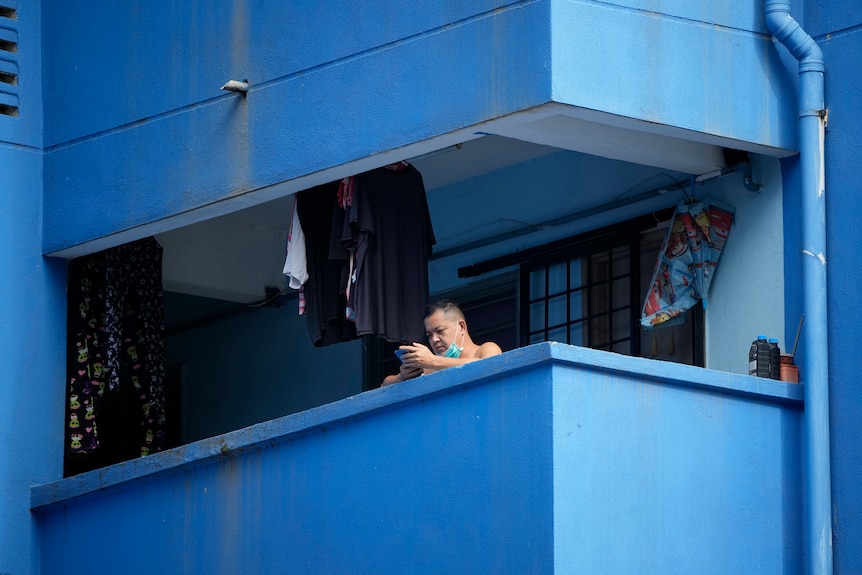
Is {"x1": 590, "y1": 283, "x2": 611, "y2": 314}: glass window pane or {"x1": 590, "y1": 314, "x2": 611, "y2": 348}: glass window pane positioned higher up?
{"x1": 590, "y1": 283, "x2": 611, "y2": 314}: glass window pane

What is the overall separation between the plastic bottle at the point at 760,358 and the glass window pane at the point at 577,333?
181 cm

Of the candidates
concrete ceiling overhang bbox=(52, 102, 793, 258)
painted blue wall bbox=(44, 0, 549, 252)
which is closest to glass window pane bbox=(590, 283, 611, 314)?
concrete ceiling overhang bbox=(52, 102, 793, 258)

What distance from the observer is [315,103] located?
1047cm

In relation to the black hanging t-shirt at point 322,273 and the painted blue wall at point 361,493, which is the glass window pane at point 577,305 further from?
the painted blue wall at point 361,493

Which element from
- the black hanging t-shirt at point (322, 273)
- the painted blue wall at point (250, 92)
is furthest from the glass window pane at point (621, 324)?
Answer: the painted blue wall at point (250, 92)

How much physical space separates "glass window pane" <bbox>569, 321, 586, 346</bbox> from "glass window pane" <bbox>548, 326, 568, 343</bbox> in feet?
0.17

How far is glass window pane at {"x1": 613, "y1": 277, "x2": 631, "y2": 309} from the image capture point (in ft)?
37.6

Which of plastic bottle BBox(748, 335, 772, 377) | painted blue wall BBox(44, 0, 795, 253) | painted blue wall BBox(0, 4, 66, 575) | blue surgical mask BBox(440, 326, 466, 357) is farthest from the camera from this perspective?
painted blue wall BBox(0, 4, 66, 575)

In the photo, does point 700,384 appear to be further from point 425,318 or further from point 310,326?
point 310,326

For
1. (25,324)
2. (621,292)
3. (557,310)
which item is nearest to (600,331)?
(621,292)

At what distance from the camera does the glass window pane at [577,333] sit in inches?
459

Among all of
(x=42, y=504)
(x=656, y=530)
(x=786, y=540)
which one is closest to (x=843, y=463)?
(x=786, y=540)

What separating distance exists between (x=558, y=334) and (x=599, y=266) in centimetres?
53

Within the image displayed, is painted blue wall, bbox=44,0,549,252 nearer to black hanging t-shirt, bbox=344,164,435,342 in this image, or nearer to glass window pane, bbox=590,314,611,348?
black hanging t-shirt, bbox=344,164,435,342
